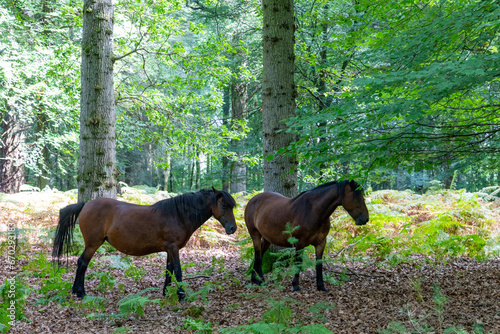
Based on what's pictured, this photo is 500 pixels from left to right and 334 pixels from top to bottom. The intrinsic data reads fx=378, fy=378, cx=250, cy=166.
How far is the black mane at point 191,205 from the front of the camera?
5.70 meters

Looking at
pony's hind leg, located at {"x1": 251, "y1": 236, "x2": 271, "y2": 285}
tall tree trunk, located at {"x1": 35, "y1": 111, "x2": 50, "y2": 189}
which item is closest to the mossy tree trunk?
pony's hind leg, located at {"x1": 251, "y1": 236, "x2": 271, "y2": 285}

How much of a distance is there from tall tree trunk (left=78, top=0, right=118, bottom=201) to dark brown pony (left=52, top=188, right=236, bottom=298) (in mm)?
2186

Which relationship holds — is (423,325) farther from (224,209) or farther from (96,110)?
(96,110)

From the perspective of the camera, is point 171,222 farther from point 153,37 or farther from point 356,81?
point 153,37

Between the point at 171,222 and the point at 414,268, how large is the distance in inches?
171

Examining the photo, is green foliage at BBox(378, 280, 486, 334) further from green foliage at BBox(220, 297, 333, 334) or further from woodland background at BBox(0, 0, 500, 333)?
green foliage at BBox(220, 297, 333, 334)

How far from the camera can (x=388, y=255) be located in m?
7.11

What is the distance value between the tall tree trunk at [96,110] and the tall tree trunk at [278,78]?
11.7ft

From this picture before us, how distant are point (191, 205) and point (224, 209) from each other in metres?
0.51

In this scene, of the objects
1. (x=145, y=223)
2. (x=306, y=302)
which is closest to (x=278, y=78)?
(x=145, y=223)

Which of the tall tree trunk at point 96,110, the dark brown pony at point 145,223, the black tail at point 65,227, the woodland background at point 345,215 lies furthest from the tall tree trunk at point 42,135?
the dark brown pony at point 145,223

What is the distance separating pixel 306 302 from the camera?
5.03m

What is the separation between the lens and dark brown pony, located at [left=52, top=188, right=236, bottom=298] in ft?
18.4

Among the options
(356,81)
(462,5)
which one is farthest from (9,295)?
(462,5)
